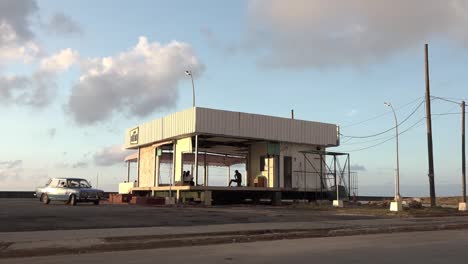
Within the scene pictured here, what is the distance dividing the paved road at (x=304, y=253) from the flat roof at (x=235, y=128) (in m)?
27.0

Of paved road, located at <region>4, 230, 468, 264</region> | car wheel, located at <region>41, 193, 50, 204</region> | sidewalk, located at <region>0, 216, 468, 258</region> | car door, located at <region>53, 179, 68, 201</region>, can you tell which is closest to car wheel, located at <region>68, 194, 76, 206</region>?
car door, located at <region>53, 179, 68, 201</region>

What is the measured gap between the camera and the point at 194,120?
40375 millimetres

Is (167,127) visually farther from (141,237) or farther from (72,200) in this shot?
(141,237)

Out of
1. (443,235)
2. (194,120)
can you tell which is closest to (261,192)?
(194,120)

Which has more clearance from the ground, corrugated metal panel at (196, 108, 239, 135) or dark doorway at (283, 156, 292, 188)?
corrugated metal panel at (196, 108, 239, 135)

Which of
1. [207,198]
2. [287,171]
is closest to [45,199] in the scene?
[207,198]

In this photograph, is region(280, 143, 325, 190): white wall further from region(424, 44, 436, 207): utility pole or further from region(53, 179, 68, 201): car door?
region(53, 179, 68, 201): car door

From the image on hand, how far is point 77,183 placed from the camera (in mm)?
35469

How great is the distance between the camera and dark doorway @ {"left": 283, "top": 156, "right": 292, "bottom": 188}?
45656 mm

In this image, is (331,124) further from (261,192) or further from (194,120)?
(194,120)

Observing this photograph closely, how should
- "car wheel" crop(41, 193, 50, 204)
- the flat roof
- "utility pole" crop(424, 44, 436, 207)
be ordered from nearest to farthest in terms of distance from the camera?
1. "utility pole" crop(424, 44, 436, 207)
2. "car wheel" crop(41, 193, 50, 204)
3. the flat roof

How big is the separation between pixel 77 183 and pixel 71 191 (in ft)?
3.17

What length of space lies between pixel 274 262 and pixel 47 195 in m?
29.9

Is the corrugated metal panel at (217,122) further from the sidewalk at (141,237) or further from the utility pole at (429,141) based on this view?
the sidewalk at (141,237)
